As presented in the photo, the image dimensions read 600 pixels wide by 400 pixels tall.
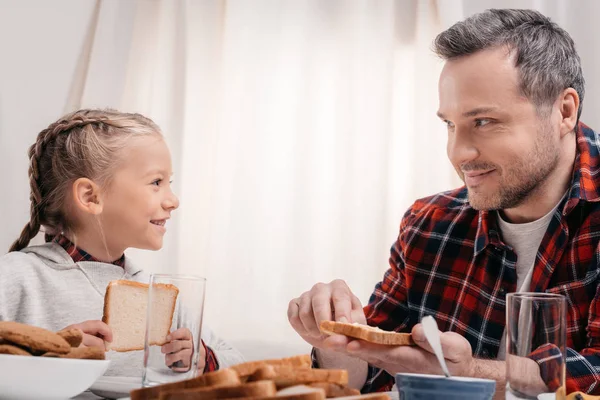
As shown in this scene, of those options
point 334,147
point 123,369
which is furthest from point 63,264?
point 334,147

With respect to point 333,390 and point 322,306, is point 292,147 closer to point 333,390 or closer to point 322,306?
point 322,306

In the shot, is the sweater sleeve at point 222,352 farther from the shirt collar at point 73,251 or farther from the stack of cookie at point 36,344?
the stack of cookie at point 36,344

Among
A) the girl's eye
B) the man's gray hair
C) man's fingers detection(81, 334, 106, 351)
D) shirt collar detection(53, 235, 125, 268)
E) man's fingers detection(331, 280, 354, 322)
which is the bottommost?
man's fingers detection(81, 334, 106, 351)

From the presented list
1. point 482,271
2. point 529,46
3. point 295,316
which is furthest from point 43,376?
point 529,46

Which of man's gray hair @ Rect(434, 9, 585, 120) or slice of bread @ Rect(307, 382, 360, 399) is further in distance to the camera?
man's gray hair @ Rect(434, 9, 585, 120)

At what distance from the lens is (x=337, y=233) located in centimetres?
264

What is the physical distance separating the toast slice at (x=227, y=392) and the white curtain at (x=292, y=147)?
1.79m

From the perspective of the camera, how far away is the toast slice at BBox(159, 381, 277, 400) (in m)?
0.70

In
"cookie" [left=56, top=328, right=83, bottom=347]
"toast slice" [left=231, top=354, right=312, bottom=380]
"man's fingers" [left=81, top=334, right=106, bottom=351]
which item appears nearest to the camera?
"toast slice" [left=231, top=354, right=312, bottom=380]

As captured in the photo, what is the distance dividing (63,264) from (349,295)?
84 cm

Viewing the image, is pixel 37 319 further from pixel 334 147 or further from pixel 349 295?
pixel 334 147

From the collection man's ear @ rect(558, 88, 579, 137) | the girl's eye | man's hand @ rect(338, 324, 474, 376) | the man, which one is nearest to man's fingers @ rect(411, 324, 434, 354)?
man's hand @ rect(338, 324, 474, 376)

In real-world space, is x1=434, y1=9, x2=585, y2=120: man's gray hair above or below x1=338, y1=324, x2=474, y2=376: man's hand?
above

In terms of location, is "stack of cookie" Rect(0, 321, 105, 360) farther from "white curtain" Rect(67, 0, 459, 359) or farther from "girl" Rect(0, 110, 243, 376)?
"white curtain" Rect(67, 0, 459, 359)
